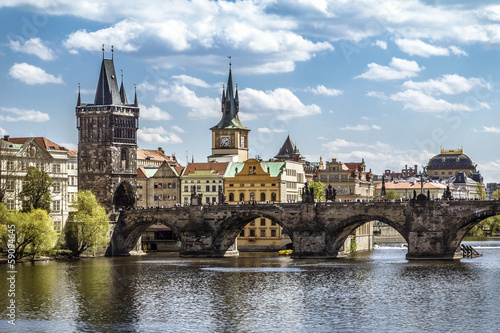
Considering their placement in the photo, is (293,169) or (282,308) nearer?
(282,308)

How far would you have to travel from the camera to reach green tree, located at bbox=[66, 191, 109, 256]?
140 metres

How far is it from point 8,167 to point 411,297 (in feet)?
208

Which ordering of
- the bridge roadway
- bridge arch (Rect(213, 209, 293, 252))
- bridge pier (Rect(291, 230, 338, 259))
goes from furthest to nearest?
1. bridge arch (Rect(213, 209, 293, 252))
2. bridge pier (Rect(291, 230, 338, 259))
3. the bridge roadway

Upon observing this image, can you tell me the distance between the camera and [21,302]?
85500 mm

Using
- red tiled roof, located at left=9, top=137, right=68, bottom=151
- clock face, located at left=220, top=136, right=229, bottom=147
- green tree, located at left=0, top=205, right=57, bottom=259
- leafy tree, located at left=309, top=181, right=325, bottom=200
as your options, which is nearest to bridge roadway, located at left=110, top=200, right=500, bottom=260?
red tiled roof, located at left=9, top=137, right=68, bottom=151

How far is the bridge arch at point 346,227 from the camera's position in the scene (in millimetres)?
132500

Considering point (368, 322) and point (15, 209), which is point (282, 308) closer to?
point (368, 322)

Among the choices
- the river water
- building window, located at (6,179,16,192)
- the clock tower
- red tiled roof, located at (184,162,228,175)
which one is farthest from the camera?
the clock tower

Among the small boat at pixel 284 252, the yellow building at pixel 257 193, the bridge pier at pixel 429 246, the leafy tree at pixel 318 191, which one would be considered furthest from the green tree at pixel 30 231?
the leafy tree at pixel 318 191

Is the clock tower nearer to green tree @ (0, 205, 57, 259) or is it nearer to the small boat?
the small boat

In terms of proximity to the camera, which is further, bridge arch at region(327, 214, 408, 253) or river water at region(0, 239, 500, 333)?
bridge arch at region(327, 214, 408, 253)

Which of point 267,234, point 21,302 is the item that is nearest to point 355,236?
point 267,234

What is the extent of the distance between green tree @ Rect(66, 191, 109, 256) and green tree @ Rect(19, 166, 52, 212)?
21.1 feet

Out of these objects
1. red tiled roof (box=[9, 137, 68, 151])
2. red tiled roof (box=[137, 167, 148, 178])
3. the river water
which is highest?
red tiled roof (box=[9, 137, 68, 151])
